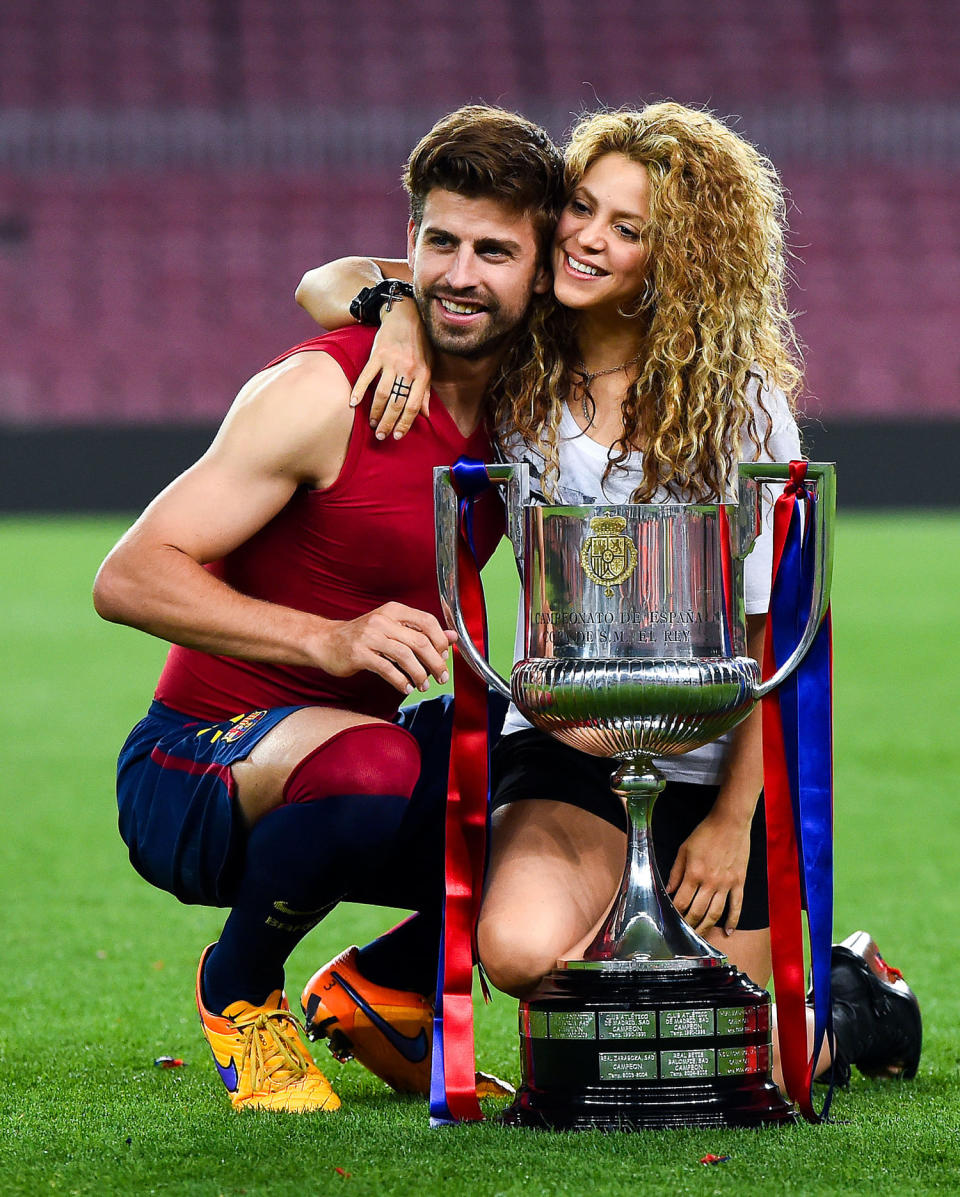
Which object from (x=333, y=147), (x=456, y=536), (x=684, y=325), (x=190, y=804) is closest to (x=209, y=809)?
(x=190, y=804)

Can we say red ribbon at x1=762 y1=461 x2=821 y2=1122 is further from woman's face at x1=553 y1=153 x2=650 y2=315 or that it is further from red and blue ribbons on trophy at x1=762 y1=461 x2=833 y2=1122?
woman's face at x1=553 y1=153 x2=650 y2=315

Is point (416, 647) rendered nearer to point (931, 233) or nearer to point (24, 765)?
point (24, 765)

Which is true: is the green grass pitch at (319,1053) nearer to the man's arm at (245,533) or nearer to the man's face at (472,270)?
the man's arm at (245,533)

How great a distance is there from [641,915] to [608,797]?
1.13 ft

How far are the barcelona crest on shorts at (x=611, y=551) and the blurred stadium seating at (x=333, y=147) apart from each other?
14.0 m

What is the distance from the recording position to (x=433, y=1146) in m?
1.82

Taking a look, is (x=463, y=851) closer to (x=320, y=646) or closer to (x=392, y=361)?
(x=320, y=646)

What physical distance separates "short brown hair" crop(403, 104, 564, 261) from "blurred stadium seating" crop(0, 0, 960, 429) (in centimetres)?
1354

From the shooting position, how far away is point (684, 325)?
2.19 meters

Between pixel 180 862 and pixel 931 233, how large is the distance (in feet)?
50.9

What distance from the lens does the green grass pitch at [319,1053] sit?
170 cm

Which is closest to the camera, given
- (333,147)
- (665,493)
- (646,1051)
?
(646,1051)

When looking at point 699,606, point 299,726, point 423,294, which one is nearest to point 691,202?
point 423,294

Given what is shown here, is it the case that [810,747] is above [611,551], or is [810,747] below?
below
